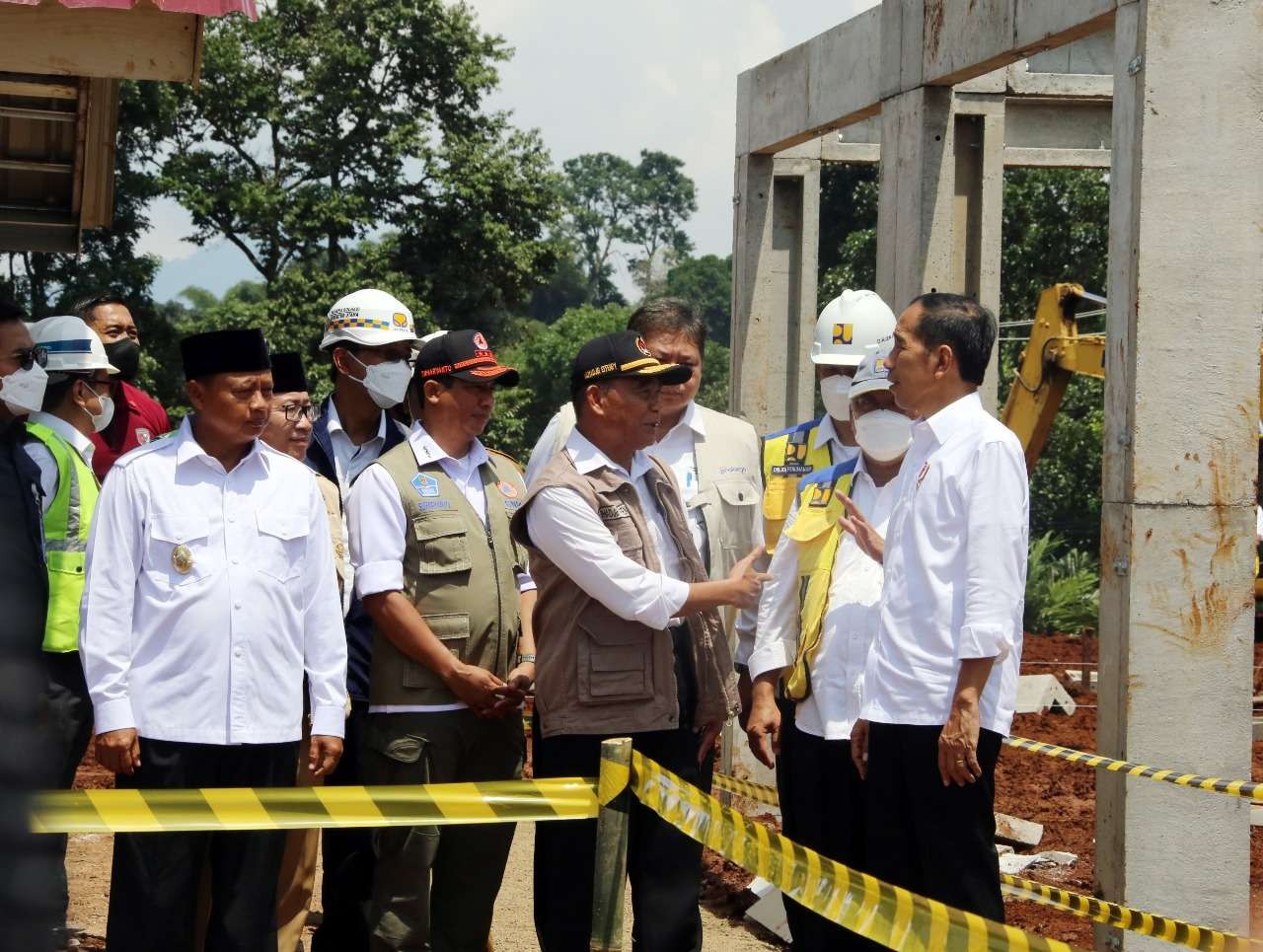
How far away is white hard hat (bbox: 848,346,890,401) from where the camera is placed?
513 cm

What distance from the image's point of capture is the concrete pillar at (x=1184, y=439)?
230 inches

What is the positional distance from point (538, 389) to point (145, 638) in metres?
50.0

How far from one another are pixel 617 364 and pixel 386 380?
1.22 metres

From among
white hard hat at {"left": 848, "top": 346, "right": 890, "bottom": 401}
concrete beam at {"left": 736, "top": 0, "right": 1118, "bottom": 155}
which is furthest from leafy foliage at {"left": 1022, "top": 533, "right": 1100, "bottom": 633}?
white hard hat at {"left": 848, "top": 346, "right": 890, "bottom": 401}

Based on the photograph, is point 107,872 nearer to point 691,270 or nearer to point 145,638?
point 145,638

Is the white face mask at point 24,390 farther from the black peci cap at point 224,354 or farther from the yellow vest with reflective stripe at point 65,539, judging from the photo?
the black peci cap at point 224,354

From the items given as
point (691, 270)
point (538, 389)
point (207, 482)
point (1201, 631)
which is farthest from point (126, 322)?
point (691, 270)

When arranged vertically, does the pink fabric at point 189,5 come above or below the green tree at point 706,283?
below

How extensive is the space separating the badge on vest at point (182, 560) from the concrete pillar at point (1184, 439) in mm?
3360

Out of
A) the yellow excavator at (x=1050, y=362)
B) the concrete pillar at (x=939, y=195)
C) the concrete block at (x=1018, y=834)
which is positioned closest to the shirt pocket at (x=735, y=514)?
the concrete pillar at (x=939, y=195)

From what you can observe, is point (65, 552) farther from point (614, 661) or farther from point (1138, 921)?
point (1138, 921)

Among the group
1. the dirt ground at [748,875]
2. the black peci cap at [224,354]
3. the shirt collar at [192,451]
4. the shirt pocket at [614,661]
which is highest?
the black peci cap at [224,354]

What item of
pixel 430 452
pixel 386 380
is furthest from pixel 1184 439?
pixel 386 380

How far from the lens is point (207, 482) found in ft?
14.7
